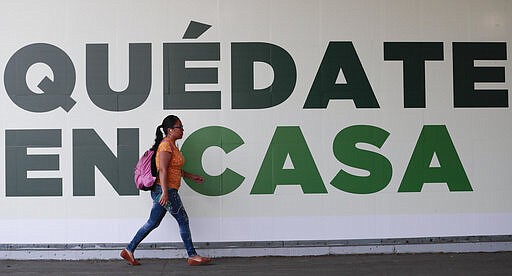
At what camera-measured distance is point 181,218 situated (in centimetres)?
770

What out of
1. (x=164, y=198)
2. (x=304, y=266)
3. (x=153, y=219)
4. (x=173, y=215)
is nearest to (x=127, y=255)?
(x=153, y=219)

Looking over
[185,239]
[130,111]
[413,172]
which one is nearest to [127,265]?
[185,239]

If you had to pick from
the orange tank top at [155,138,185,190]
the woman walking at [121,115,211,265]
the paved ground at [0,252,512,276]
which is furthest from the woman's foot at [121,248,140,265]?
the orange tank top at [155,138,185,190]

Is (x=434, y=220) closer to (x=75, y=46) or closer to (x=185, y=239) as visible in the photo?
(x=185, y=239)

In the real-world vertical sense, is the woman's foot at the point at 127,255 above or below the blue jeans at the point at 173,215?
below

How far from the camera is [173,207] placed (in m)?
7.64

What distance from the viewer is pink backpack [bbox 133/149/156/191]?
764 centimetres

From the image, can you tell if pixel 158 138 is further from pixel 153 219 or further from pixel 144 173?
pixel 153 219

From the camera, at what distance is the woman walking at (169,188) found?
7.58 m

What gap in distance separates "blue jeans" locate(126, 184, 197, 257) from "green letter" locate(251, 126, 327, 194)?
3.38 feet

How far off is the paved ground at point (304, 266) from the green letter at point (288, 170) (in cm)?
90

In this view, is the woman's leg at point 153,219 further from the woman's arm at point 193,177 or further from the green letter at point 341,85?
the green letter at point 341,85

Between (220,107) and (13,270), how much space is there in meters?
3.14

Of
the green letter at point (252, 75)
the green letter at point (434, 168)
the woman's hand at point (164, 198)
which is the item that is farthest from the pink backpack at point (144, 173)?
the green letter at point (434, 168)
